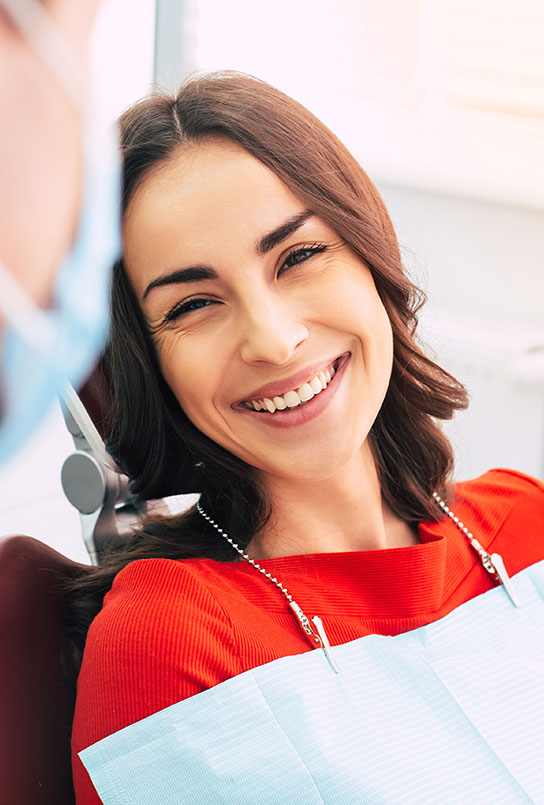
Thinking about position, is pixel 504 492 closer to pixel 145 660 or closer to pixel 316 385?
pixel 316 385

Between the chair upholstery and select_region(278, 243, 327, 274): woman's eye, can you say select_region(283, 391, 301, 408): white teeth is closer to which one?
select_region(278, 243, 327, 274): woman's eye

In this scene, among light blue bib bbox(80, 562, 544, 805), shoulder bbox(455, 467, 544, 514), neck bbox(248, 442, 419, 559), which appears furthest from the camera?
shoulder bbox(455, 467, 544, 514)

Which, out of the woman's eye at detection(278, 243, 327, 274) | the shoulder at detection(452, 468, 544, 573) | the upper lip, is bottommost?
the shoulder at detection(452, 468, 544, 573)

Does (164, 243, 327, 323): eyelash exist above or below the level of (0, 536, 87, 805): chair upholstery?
above

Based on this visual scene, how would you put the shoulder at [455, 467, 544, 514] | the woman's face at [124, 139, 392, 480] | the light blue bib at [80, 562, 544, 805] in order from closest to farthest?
the light blue bib at [80, 562, 544, 805], the woman's face at [124, 139, 392, 480], the shoulder at [455, 467, 544, 514]

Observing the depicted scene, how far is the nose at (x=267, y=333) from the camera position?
2.75ft

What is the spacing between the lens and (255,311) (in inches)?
33.3

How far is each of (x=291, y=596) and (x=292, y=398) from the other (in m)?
0.20

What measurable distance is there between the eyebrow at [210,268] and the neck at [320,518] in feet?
0.85

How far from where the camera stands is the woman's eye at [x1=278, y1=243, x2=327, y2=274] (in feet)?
2.93

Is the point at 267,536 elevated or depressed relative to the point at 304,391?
depressed

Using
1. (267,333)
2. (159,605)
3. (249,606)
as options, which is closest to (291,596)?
(249,606)

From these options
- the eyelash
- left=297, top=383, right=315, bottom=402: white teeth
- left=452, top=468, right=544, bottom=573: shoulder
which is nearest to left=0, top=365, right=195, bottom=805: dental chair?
the eyelash

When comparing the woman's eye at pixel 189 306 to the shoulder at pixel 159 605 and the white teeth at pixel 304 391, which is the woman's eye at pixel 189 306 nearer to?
the white teeth at pixel 304 391
